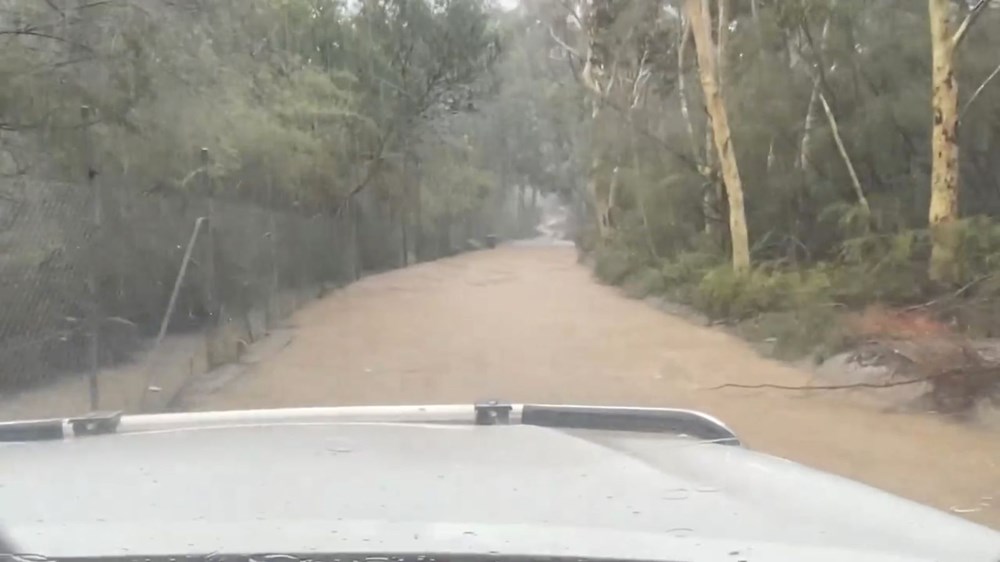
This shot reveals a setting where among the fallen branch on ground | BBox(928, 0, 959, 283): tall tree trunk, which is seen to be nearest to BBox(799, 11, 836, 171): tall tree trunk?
BBox(928, 0, 959, 283): tall tree trunk

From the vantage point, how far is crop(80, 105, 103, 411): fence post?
986 cm

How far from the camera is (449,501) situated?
285cm

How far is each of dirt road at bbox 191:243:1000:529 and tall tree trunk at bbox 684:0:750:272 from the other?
73.1 inches

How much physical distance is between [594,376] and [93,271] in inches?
250

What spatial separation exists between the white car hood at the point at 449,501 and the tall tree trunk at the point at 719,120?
1730 centimetres

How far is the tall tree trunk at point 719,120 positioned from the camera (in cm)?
2073

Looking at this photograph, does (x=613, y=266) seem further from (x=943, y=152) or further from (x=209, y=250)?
(x=209, y=250)

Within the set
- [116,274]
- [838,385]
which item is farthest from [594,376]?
[116,274]

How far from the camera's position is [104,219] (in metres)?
10.3

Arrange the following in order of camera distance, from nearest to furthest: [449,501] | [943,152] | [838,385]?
[449,501], [838,385], [943,152]

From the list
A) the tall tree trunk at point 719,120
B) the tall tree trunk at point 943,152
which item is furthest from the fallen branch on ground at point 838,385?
the tall tree trunk at point 719,120

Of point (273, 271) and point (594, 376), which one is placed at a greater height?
point (273, 271)

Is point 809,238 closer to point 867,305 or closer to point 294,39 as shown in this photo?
point 867,305

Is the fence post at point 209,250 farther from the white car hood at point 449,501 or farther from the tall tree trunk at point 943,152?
the white car hood at point 449,501
